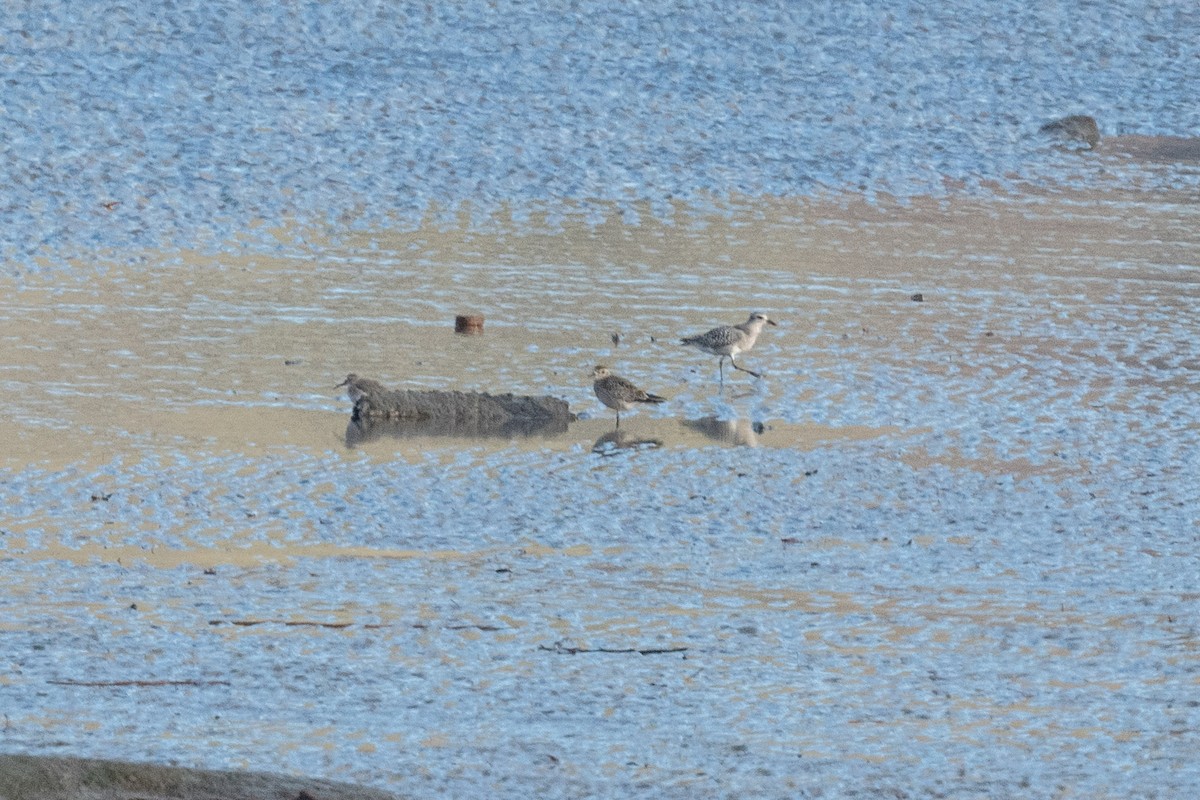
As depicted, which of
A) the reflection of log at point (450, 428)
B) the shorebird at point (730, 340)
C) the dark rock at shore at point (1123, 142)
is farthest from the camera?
the dark rock at shore at point (1123, 142)

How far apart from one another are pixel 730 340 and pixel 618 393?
51.5 inches

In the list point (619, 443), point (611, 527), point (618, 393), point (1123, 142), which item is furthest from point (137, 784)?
point (1123, 142)

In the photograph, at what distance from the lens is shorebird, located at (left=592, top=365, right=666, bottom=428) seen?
10.8 meters

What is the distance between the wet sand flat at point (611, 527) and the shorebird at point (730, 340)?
0.63ft

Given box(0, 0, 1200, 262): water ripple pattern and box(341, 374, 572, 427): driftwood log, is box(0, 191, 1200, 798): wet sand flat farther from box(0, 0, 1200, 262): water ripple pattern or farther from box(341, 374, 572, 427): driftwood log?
box(0, 0, 1200, 262): water ripple pattern

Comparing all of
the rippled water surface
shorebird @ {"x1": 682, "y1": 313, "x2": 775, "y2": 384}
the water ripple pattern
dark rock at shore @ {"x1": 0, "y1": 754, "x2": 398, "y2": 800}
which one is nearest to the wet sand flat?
the rippled water surface

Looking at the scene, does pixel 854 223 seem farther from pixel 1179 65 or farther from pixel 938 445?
pixel 1179 65

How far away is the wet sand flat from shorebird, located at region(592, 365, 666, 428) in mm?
124

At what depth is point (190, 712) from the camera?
20.5 ft

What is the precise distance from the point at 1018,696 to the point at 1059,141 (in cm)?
1485

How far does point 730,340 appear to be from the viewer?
1193cm

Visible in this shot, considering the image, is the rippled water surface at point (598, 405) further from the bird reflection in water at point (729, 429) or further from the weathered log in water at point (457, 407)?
the weathered log in water at point (457, 407)

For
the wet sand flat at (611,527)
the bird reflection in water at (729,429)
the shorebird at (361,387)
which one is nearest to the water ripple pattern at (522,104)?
the wet sand flat at (611,527)

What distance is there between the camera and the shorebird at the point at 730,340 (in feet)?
39.1
